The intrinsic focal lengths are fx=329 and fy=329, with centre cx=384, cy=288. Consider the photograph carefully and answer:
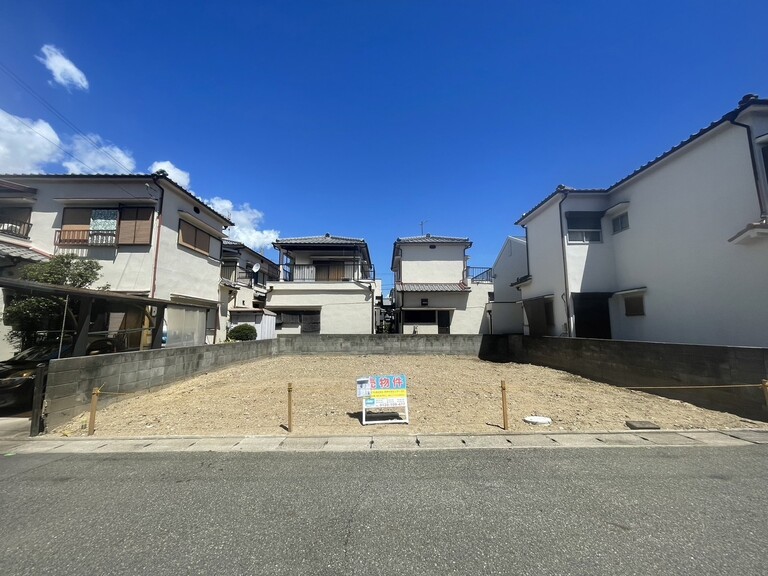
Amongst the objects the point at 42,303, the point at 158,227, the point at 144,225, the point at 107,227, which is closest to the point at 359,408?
the point at 42,303

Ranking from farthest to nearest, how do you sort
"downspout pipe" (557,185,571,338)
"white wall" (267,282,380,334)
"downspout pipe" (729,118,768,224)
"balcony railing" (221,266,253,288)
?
1. "balcony railing" (221,266,253,288)
2. "white wall" (267,282,380,334)
3. "downspout pipe" (557,185,571,338)
4. "downspout pipe" (729,118,768,224)

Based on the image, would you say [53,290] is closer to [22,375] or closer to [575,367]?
[22,375]

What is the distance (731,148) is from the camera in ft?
30.3

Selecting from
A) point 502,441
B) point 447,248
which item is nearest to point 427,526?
point 502,441

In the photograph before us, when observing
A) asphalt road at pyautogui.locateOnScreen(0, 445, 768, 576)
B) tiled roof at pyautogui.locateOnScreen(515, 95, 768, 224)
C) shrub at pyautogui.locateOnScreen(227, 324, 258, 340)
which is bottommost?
asphalt road at pyautogui.locateOnScreen(0, 445, 768, 576)

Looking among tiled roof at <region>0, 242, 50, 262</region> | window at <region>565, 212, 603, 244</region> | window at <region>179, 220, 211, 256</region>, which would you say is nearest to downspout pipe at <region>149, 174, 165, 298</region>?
window at <region>179, 220, 211, 256</region>

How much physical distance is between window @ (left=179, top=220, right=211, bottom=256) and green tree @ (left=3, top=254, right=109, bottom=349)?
Answer: 402cm

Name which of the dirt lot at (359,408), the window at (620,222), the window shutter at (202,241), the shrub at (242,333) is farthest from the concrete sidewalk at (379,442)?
the shrub at (242,333)

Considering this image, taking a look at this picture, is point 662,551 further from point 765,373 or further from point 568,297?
point 568,297

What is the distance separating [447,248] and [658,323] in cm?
1356

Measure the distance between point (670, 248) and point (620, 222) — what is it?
304 cm

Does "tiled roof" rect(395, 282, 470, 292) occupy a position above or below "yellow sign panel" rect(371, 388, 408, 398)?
above

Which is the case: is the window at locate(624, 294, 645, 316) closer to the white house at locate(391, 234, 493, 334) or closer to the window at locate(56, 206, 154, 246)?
the white house at locate(391, 234, 493, 334)

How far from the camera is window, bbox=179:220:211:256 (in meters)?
14.8
